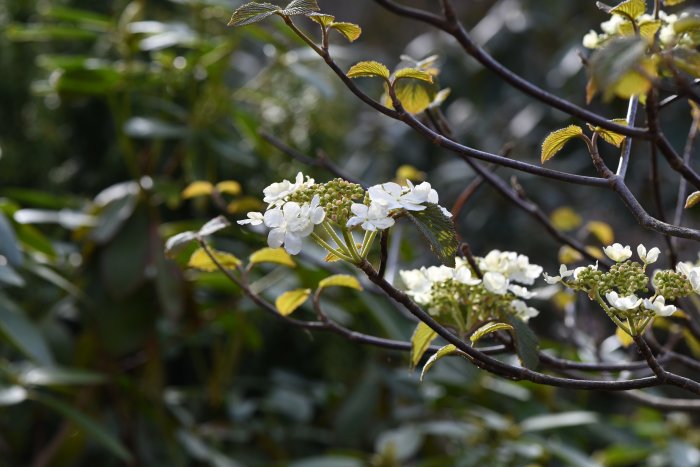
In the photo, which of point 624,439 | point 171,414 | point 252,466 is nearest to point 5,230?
point 171,414

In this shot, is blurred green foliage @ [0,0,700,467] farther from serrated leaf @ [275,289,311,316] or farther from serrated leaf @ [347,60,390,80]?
serrated leaf @ [347,60,390,80]

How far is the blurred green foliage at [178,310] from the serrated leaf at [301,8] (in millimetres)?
342

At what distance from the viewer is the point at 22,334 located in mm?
884

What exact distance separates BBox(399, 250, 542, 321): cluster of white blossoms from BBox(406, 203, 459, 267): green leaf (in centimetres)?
7

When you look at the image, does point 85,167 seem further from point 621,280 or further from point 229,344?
point 621,280

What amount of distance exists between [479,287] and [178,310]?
58 centimetres

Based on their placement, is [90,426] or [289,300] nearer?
[289,300]

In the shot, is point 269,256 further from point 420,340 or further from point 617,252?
point 617,252

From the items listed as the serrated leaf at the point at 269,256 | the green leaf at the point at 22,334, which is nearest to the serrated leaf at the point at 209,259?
the serrated leaf at the point at 269,256

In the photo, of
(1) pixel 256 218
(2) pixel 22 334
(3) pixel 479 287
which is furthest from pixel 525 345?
(2) pixel 22 334

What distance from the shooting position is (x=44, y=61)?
109 cm

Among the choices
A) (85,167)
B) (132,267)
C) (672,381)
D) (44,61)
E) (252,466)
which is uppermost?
(672,381)

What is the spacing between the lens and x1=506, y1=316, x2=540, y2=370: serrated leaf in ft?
1.48

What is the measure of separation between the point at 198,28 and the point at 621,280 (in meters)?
0.90
